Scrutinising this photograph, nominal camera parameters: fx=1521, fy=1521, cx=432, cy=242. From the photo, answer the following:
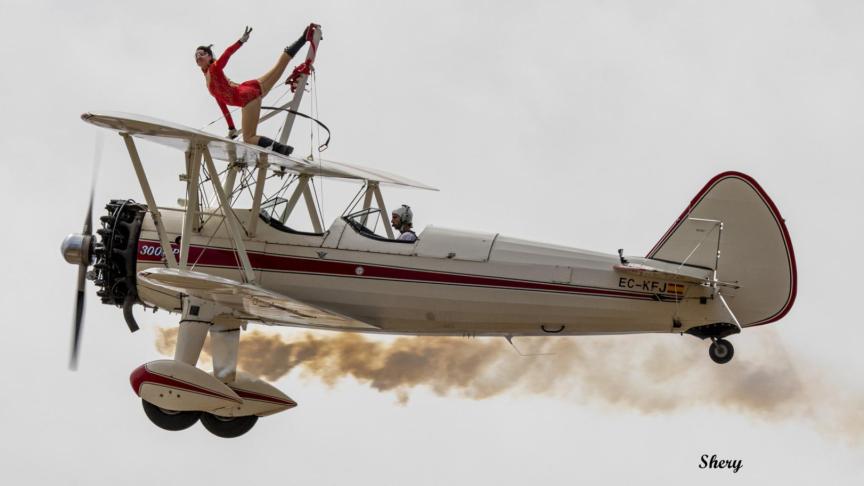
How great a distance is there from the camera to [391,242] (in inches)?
598

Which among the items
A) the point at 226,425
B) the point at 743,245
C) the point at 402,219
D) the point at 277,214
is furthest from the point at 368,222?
the point at 743,245

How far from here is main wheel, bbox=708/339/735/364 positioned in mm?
14477

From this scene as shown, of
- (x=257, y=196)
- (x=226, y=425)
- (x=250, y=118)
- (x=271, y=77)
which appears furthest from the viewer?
(x=271, y=77)

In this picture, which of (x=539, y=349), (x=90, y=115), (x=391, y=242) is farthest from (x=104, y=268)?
(x=539, y=349)

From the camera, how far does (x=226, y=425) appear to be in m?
15.9

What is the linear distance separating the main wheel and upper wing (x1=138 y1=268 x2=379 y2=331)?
132 inches


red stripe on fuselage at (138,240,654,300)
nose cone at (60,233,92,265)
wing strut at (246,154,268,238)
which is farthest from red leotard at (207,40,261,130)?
nose cone at (60,233,92,265)

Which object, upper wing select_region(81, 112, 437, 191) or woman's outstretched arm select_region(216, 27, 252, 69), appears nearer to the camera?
upper wing select_region(81, 112, 437, 191)

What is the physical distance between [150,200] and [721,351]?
5.76 m

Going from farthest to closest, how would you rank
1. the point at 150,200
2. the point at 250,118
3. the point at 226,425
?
the point at 250,118
the point at 226,425
the point at 150,200

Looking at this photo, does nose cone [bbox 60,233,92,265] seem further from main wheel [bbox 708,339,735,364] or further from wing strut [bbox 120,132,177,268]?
main wheel [bbox 708,339,735,364]

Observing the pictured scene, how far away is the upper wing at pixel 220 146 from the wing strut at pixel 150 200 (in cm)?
18

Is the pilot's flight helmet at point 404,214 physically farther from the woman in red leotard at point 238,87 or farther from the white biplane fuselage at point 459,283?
the woman in red leotard at point 238,87

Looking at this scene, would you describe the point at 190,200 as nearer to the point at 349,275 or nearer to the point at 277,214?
the point at 277,214
